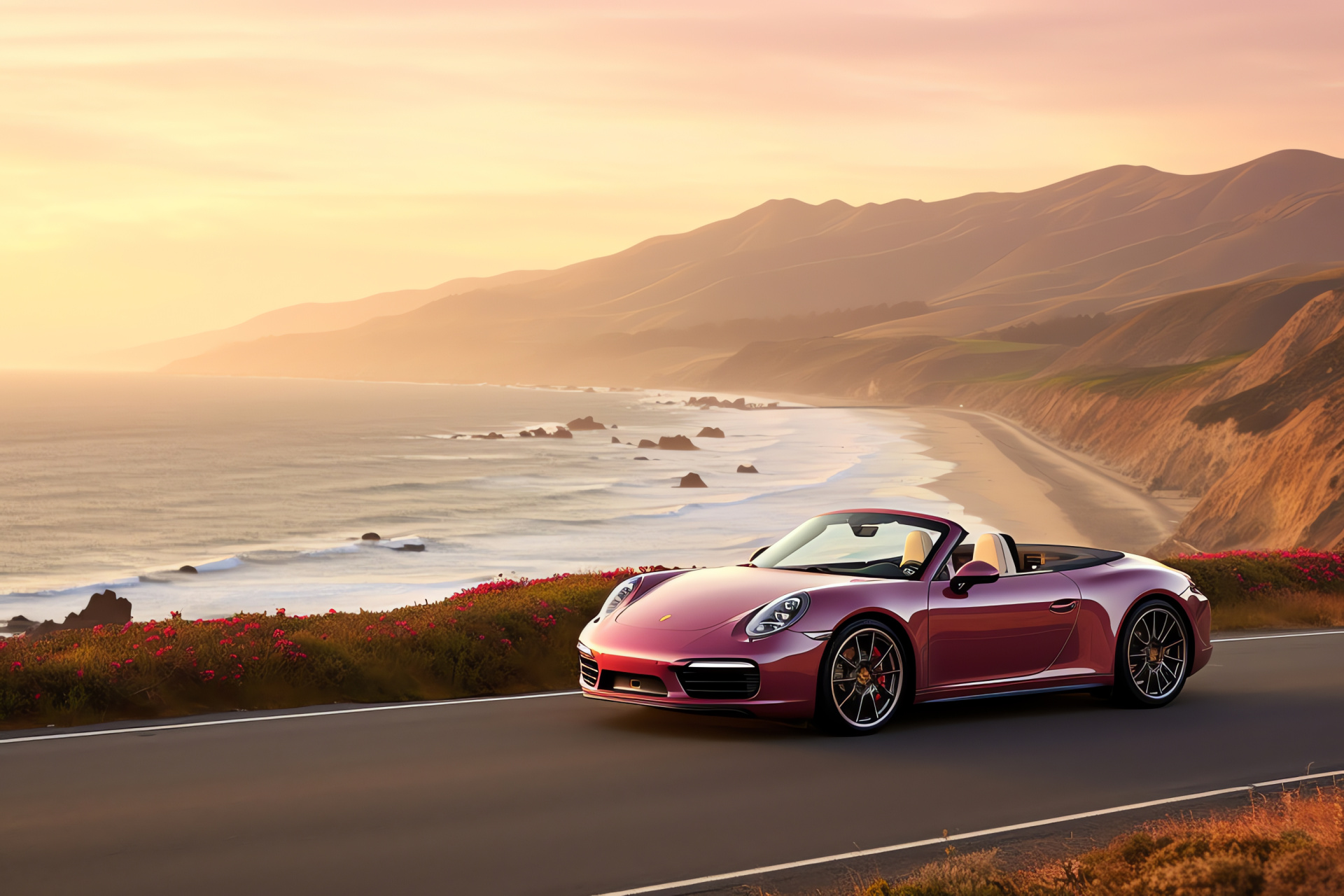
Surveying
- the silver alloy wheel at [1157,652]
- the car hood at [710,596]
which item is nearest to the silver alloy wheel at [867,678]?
the car hood at [710,596]

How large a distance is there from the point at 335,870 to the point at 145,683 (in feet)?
16.0

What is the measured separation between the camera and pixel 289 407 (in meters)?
198

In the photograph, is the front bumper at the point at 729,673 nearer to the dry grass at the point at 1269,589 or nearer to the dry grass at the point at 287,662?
the dry grass at the point at 287,662

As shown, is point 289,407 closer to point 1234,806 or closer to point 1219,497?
point 1219,497

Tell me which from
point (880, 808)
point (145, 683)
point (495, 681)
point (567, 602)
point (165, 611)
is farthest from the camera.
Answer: point (165, 611)

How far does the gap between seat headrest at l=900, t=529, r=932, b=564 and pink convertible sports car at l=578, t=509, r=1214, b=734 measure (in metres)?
0.01

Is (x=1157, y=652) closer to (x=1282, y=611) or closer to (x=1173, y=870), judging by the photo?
(x=1173, y=870)

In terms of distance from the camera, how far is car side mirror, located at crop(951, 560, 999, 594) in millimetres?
9156

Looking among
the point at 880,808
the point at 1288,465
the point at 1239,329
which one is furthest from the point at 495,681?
the point at 1239,329

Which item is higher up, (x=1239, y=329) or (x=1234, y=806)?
(x=1239, y=329)

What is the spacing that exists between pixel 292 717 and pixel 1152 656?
7.05m

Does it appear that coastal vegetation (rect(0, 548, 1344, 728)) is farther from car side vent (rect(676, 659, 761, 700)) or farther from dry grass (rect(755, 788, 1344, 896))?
dry grass (rect(755, 788, 1344, 896))

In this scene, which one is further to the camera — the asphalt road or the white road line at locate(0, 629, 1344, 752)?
the white road line at locate(0, 629, 1344, 752)

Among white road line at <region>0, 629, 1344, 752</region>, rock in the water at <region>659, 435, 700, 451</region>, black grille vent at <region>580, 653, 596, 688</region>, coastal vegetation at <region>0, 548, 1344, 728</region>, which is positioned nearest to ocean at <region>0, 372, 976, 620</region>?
rock in the water at <region>659, 435, 700, 451</region>
